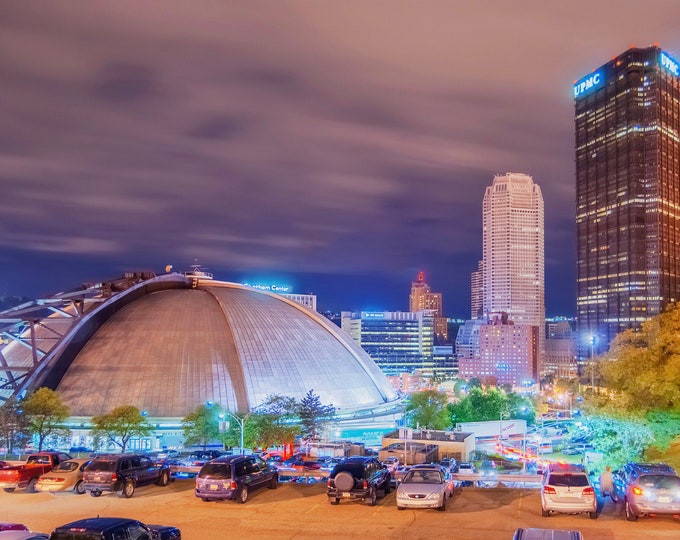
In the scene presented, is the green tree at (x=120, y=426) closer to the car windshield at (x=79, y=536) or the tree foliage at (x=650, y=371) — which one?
the tree foliage at (x=650, y=371)

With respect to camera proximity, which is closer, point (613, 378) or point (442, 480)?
point (442, 480)

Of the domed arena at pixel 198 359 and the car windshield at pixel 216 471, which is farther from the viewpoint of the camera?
the domed arena at pixel 198 359

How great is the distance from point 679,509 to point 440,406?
8120 centimetres

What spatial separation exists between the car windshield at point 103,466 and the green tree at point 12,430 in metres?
40.1

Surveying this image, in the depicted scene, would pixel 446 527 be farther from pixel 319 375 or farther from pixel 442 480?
pixel 319 375

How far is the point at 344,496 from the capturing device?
25562 millimetres

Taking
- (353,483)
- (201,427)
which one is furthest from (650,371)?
(201,427)

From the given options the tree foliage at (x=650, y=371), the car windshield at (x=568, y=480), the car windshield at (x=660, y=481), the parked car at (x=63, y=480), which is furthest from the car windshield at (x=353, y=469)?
the tree foliage at (x=650, y=371)

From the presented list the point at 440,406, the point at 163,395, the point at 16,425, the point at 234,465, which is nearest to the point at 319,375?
the point at 163,395

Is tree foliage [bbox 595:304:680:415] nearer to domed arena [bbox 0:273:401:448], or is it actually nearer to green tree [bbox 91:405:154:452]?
green tree [bbox 91:405:154:452]

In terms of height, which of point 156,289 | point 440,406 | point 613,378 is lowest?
point 440,406

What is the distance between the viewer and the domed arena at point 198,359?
250ft

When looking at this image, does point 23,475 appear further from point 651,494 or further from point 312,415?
point 312,415

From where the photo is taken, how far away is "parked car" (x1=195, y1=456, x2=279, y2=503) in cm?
2619
